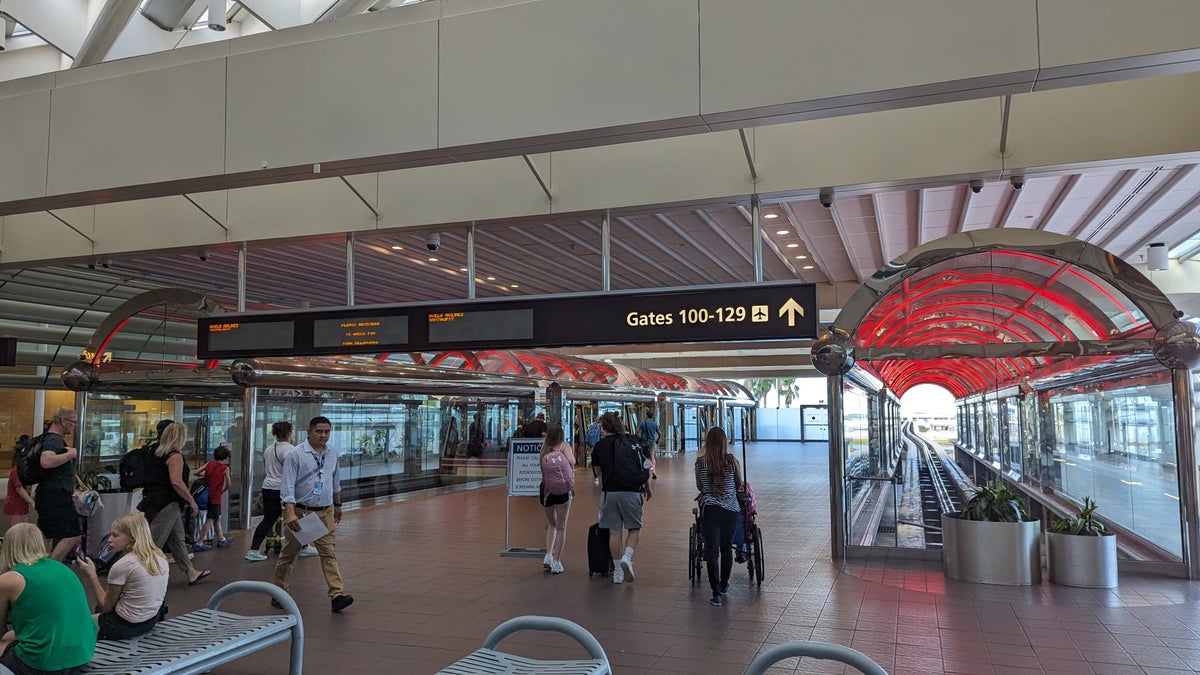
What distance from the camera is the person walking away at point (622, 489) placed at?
8047 millimetres

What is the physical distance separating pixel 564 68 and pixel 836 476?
6.67m

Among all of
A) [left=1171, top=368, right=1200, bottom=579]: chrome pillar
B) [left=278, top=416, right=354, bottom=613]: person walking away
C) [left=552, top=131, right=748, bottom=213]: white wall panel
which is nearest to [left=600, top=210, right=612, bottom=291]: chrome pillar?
[left=552, top=131, right=748, bottom=213]: white wall panel

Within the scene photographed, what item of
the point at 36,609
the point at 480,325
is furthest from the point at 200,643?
the point at 480,325

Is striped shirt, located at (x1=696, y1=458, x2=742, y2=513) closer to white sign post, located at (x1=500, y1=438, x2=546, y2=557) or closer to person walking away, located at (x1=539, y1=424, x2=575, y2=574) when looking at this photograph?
person walking away, located at (x1=539, y1=424, x2=575, y2=574)

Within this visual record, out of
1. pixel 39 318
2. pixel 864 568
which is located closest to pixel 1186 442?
pixel 864 568

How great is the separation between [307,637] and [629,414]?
2484cm

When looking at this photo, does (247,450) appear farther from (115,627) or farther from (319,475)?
(115,627)

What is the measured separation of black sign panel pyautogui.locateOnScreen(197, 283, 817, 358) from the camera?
20.2 ft

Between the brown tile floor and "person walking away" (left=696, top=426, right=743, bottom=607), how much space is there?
426 millimetres

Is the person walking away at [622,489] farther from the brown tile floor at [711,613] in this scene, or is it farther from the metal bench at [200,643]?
the metal bench at [200,643]

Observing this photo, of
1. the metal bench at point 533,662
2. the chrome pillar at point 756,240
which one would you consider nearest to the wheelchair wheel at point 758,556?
the chrome pillar at point 756,240

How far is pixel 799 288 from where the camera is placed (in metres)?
6.12

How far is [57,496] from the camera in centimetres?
745

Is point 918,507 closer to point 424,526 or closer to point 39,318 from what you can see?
point 424,526
